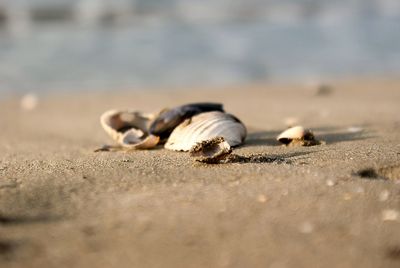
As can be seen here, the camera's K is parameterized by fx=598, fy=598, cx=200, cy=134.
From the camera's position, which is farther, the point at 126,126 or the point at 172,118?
the point at 126,126

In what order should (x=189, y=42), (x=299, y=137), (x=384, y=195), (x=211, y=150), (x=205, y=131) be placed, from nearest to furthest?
1. (x=384, y=195)
2. (x=211, y=150)
3. (x=205, y=131)
4. (x=299, y=137)
5. (x=189, y=42)

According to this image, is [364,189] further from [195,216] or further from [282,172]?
[195,216]

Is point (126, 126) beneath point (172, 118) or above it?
beneath

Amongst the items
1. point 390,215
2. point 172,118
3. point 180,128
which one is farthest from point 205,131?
point 390,215

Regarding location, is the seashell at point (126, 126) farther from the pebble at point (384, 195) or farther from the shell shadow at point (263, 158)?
the pebble at point (384, 195)

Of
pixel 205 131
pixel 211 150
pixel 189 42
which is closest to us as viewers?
pixel 211 150

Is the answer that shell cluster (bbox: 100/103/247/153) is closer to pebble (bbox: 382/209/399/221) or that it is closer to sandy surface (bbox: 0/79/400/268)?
sandy surface (bbox: 0/79/400/268)

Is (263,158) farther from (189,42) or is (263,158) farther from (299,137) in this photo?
(189,42)
